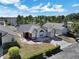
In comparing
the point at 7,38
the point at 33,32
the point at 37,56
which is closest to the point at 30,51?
the point at 37,56

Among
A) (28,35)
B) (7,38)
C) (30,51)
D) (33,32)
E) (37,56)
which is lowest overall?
(30,51)

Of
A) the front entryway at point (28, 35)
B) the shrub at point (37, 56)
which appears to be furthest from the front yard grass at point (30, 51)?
the front entryway at point (28, 35)

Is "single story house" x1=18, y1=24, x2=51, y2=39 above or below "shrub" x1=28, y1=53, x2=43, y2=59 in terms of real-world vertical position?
above

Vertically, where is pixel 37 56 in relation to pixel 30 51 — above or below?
above

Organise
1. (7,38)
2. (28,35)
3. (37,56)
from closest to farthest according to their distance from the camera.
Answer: (37,56), (7,38), (28,35)

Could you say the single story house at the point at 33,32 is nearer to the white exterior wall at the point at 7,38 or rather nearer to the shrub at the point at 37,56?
the white exterior wall at the point at 7,38

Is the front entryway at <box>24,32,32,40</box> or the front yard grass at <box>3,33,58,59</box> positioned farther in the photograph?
the front entryway at <box>24,32,32,40</box>

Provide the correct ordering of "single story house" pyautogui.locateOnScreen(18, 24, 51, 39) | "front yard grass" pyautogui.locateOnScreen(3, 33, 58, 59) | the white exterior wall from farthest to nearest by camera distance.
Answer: "single story house" pyautogui.locateOnScreen(18, 24, 51, 39)
the white exterior wall
"front yard grass" pyautogui.locateOnScreen(3, 33, 58, 59)

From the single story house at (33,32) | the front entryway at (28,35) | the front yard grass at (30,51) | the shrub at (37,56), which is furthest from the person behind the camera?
the front entryway at (28,35)

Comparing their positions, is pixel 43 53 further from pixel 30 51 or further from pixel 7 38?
pixel 7 38

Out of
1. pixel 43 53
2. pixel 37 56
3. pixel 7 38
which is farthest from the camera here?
pixel 7 38

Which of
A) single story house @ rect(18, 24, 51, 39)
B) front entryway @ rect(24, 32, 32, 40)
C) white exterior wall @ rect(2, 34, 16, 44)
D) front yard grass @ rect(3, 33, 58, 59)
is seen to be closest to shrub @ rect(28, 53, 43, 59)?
front yard grass @ rect(3, 33, 58, 59)

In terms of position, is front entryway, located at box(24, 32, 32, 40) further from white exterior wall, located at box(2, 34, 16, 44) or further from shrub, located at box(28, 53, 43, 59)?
shrub, located at box(28, 53, 43, 59)

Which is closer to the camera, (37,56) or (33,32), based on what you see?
(37,56)
